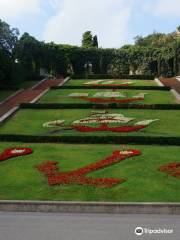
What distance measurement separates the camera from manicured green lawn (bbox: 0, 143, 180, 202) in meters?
17.3

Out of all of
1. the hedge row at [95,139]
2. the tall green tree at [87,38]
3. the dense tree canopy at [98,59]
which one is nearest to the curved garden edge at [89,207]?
the hedge row at [95,139]

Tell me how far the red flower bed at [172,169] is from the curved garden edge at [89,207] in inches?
142

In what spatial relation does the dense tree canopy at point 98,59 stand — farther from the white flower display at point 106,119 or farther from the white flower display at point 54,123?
the white flower display at point 54,123

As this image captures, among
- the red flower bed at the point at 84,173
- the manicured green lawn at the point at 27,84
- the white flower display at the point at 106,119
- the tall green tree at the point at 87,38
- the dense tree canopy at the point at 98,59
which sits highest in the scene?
the tall green tree at the point at 87,38

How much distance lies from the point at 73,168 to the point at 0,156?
11.3 feet

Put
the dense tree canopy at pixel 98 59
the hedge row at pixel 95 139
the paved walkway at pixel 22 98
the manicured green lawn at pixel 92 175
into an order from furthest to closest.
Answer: the dense tree canopy at pixel 98 59, the paved walkway at pixel 22 98, the hedge row at pixel 95 139, the manicured green lawn at pixel 92 175

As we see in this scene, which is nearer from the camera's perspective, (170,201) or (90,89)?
(170,201)

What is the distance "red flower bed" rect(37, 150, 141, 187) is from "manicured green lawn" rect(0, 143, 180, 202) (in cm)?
24

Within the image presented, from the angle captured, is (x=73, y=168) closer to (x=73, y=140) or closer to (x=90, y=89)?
(x=73, y=140)

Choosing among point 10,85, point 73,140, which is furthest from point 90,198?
point 10,85

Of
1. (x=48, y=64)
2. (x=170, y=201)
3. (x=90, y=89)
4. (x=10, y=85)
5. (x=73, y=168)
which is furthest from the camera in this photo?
(x=48, y=64)

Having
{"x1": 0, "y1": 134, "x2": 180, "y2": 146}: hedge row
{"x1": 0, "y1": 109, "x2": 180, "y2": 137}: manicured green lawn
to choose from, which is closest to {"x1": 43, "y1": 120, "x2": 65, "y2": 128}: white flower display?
{"x1": 0, "y1": 109, "x2": 180, "y2": 137}: manicured green lawn

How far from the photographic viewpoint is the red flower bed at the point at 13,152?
73.1 ft

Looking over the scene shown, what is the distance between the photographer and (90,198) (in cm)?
1700
